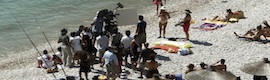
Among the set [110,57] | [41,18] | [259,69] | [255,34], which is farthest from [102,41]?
[41,18]

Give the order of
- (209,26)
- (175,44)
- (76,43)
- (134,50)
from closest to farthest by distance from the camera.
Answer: (134,50) → (76,43) → (175,44) → (209,26)

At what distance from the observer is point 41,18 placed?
95.6 feet

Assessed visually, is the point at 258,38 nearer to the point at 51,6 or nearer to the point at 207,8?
the point at 207,8

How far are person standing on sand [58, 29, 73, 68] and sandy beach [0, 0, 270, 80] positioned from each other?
1.08 feet

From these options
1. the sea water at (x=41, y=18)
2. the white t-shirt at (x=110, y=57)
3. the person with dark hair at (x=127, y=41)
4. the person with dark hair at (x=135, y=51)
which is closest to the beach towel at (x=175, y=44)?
the person with dark hair at (x=135, y=51)

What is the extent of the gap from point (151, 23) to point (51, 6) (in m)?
9.42

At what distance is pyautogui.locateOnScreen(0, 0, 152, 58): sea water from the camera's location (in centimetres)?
2411

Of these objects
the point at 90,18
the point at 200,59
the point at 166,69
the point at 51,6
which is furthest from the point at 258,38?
the point at 51,6

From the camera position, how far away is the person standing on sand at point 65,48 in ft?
50.3

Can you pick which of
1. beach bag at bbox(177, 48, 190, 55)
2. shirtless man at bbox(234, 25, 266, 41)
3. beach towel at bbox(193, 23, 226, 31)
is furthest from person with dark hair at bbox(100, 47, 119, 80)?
beach towel at bbox(193, 23, 226, 31)

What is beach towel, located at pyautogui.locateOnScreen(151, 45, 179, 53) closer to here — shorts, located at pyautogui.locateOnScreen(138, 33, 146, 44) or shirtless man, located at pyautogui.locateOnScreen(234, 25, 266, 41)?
shorts, located at pyautogui.locateOnScreen(138, 33, 146, 44)

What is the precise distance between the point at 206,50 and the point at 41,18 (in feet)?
48.0

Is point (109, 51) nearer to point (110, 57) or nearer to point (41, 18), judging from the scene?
point (110, 57)

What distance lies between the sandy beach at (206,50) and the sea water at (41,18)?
6.88ft
